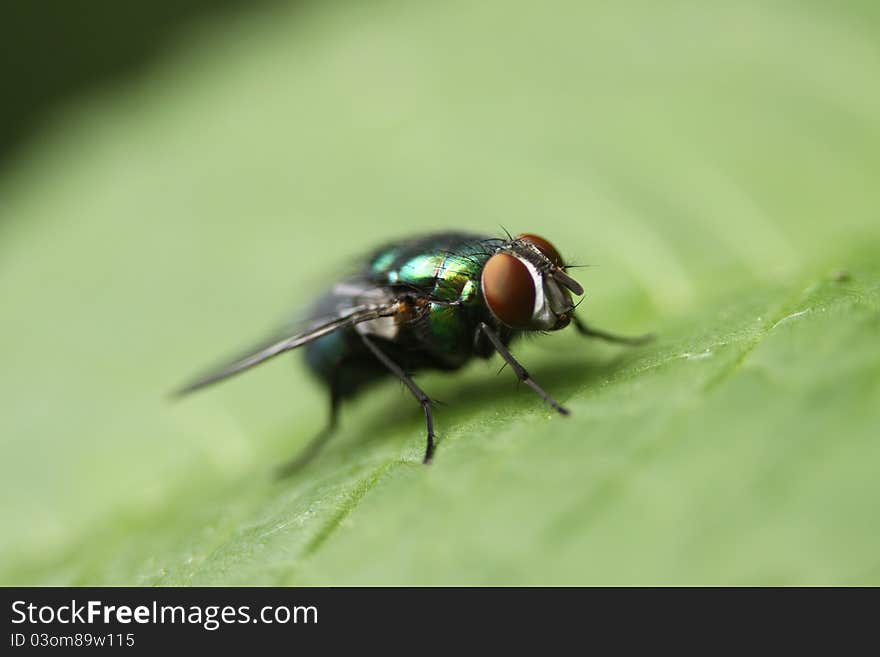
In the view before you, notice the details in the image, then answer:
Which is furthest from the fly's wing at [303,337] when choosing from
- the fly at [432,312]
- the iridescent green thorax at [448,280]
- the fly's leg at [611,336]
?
the fly's leg at [611,336]

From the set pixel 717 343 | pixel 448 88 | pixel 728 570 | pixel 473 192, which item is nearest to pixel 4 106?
pixel 448 88

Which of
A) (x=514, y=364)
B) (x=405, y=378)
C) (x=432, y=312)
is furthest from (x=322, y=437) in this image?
(x=514, y=364)

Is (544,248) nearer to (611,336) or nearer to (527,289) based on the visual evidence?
(527,289)

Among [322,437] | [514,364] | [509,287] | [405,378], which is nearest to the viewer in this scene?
[509,287]

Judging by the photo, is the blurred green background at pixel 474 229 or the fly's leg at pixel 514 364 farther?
the fly's leg at pixel 514 364

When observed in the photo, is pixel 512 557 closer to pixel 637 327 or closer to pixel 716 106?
pixel 637 327

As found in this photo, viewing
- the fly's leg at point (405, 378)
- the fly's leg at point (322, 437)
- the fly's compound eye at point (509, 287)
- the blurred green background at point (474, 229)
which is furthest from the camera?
the fly's leg at point (322, 437)

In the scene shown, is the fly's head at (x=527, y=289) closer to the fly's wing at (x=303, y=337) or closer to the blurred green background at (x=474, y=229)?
the blurred green background at (x=474, y=229)

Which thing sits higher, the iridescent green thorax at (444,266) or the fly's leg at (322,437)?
the iridescent green thorax at (444,266)
